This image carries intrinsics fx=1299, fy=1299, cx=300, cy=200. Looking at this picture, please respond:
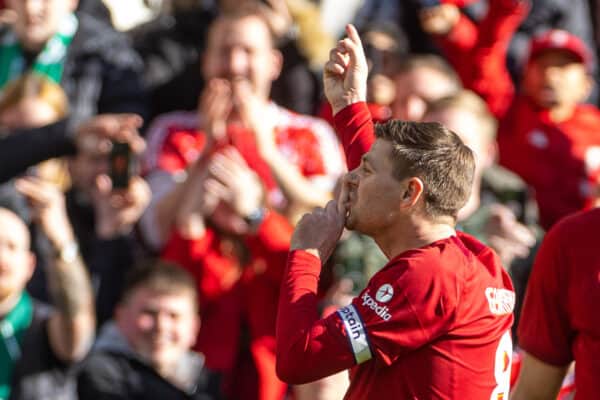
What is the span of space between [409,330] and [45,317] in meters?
2.91

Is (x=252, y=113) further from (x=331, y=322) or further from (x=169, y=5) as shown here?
(x=331, y=322)

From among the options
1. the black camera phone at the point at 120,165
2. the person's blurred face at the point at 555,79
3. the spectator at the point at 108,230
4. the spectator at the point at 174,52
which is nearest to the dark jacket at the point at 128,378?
the spectator at the point at 108,230

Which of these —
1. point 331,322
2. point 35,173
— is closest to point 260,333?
point 35,173

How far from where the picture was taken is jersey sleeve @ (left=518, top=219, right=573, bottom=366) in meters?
3.62

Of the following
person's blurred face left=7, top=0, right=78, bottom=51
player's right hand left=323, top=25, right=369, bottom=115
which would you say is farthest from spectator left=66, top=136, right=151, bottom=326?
player's right hand left=323, top=25, right=369, bottom=115

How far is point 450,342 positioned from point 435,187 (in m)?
0.39

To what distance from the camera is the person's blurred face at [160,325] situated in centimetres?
551

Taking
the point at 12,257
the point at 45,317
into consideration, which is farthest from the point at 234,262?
the point at 12,257

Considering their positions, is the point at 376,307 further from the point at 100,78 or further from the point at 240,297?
the point at 100,78

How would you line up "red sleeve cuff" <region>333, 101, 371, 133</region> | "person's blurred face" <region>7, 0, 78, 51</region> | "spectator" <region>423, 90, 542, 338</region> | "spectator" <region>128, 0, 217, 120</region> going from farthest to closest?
"spectator" <region>128, 0, 217, 120</region> < "person's blurred face" <region>7, 0, 78, 51</region> < "spectator" <region>423, 90, 542, 338</region> < "red sleeve cuff" <region>333, 101, 371, 133</region>

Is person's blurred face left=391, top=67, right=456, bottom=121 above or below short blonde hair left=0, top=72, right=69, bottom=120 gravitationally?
above

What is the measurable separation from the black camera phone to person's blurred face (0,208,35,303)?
0.47m

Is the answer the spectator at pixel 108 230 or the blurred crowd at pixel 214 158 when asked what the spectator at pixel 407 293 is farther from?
the spectator at pixel 108 230

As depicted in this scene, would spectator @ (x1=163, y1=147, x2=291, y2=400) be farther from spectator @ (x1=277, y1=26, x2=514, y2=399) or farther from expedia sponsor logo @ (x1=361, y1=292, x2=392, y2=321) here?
expedia sponsor logo @ (x1=361, y1=292, x2=392, y2=321)
